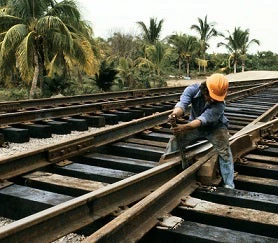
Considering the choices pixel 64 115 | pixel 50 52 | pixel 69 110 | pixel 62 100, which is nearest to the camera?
pixel 64 115

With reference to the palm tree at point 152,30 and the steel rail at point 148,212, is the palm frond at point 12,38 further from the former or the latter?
the palm tree at point 152,30

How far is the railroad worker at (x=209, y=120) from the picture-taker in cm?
360

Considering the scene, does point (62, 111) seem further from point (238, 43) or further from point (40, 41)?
point (238, 43)

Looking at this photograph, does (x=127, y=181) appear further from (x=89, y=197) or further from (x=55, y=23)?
(x=55, y=23)

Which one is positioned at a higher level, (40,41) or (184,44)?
(184,44)

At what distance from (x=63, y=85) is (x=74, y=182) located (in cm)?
1489

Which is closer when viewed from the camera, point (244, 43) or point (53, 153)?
point (53, 153)

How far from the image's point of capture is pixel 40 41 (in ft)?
53.1

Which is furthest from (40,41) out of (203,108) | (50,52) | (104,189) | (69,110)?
(104,189)

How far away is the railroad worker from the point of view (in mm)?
3600

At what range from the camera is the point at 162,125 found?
21.4ft

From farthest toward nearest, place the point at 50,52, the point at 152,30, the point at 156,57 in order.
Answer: the point at 152,30 → the point at 156,57 → the point at 50,52

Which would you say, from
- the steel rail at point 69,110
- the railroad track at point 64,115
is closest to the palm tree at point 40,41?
the railroad track at point 64,115

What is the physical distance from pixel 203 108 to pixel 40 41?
528 inches
